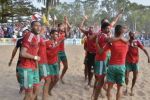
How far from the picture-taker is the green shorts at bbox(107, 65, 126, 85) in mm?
8508

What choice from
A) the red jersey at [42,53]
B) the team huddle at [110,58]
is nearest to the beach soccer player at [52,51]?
the red jersey at [42,53]

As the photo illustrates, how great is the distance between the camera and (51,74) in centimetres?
984

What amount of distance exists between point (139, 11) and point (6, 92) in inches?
3054

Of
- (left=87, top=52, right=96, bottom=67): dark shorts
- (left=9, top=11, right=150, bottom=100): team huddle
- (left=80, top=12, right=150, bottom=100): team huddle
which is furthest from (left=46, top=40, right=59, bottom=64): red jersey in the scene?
(left=87, top=52, right=96, bottom=67): dark shorts

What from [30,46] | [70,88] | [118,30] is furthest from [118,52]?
[70,88]

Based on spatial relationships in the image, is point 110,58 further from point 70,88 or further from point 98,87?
point 70,88

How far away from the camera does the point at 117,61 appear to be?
8508mm

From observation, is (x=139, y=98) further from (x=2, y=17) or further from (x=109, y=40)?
(x=2, y=17)

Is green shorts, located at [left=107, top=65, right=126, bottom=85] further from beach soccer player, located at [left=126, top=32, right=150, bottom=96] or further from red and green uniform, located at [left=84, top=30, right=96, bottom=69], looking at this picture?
red and green uniform, located at [left=84, top=30, right=96, bottom=69]

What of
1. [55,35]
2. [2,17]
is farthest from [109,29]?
[2,17]

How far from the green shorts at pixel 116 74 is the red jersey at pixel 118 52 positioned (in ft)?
0.28

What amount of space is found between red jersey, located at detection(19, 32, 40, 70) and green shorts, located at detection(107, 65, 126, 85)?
1656 mm

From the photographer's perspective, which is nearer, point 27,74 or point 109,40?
point 27,74

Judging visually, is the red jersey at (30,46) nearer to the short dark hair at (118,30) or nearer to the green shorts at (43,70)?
the green shorts at (43,70)
